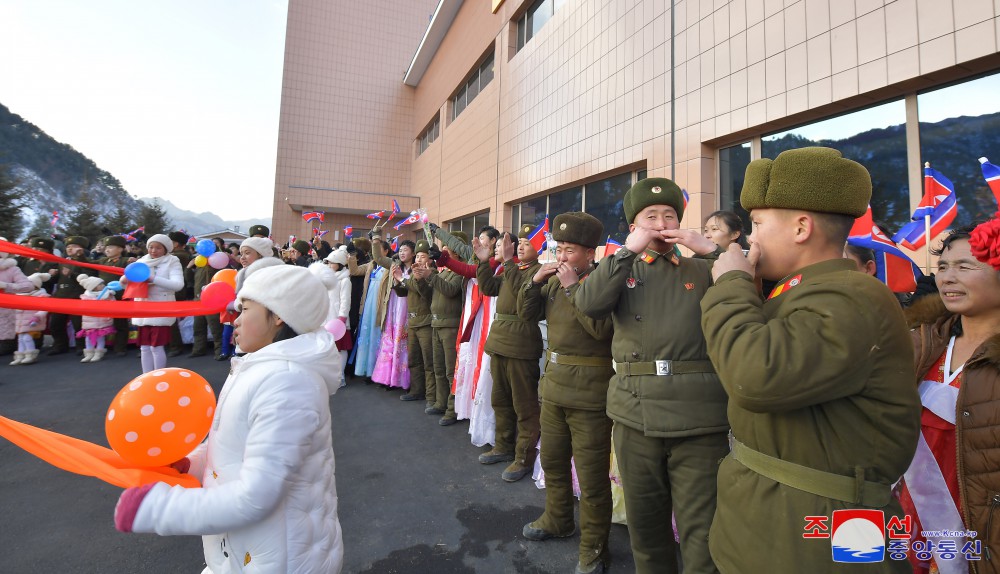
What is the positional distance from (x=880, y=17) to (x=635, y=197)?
335 centimetres

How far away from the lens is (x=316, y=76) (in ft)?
61.6

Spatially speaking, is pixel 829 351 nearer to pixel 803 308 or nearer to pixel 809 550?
pixel 803 308

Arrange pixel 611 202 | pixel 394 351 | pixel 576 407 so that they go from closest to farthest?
pixel 576 407 < pixel 394 351 < pixel 611 202

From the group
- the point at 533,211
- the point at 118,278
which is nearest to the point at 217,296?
the point at 118,278

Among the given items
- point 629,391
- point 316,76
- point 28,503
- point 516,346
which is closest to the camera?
point 629,391

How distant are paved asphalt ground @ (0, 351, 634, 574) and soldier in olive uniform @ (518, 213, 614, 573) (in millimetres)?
196

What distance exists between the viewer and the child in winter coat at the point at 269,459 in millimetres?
1180

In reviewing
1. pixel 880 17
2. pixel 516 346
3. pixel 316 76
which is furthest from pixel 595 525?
pixel 316 76

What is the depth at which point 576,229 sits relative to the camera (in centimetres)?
260

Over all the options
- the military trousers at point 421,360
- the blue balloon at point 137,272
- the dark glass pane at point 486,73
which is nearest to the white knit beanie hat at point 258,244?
the blue balloon at point 137,272

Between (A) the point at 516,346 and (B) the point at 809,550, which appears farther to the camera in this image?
(A) the point at 516,346

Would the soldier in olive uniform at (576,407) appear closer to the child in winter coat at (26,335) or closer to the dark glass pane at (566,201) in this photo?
the dark glass pane at (566,201)

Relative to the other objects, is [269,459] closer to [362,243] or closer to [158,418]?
[158,418]

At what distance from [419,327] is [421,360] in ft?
1.81
